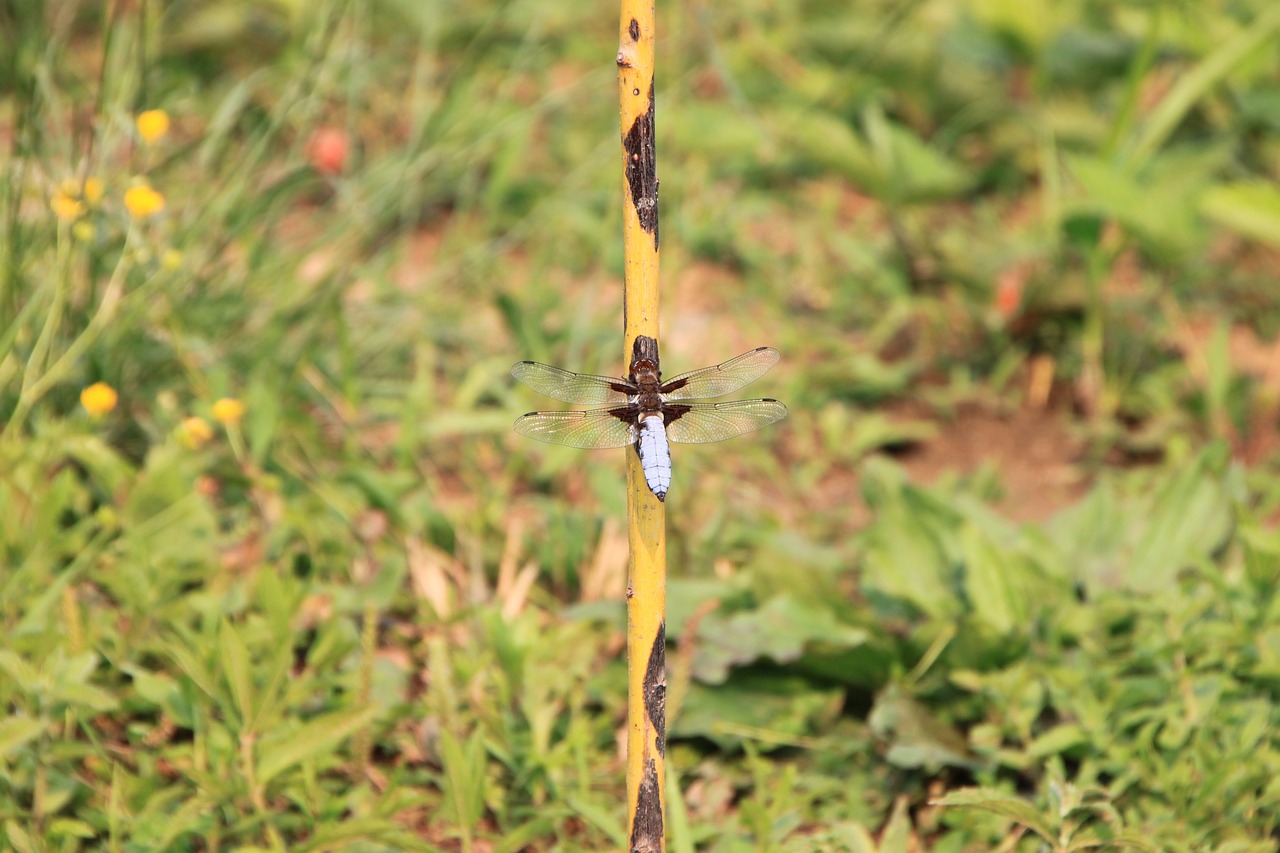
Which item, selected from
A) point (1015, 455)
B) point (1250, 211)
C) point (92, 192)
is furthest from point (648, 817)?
point (1250, 211)

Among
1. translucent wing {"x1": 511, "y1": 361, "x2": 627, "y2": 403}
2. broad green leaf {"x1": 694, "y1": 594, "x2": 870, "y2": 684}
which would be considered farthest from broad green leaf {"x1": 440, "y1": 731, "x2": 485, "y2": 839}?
translucent wing {"x1": 511, "y1": 361, "x2": 627, "y2": 403}

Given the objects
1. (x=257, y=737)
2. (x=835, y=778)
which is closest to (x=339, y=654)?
(x=257, y=737)

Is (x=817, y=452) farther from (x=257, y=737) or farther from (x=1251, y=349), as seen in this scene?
(x=257, y=737)

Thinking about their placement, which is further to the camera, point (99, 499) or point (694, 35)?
point (694, 35)

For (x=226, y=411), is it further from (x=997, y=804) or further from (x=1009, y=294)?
(x=1009, y=294)

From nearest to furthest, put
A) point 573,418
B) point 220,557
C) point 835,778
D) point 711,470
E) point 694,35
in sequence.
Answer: point 573,418, point 835,778, point 220,557, point 711,470, point 694,35

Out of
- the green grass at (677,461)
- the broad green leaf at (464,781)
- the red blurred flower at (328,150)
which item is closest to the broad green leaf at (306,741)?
the green grass at (677,461)
